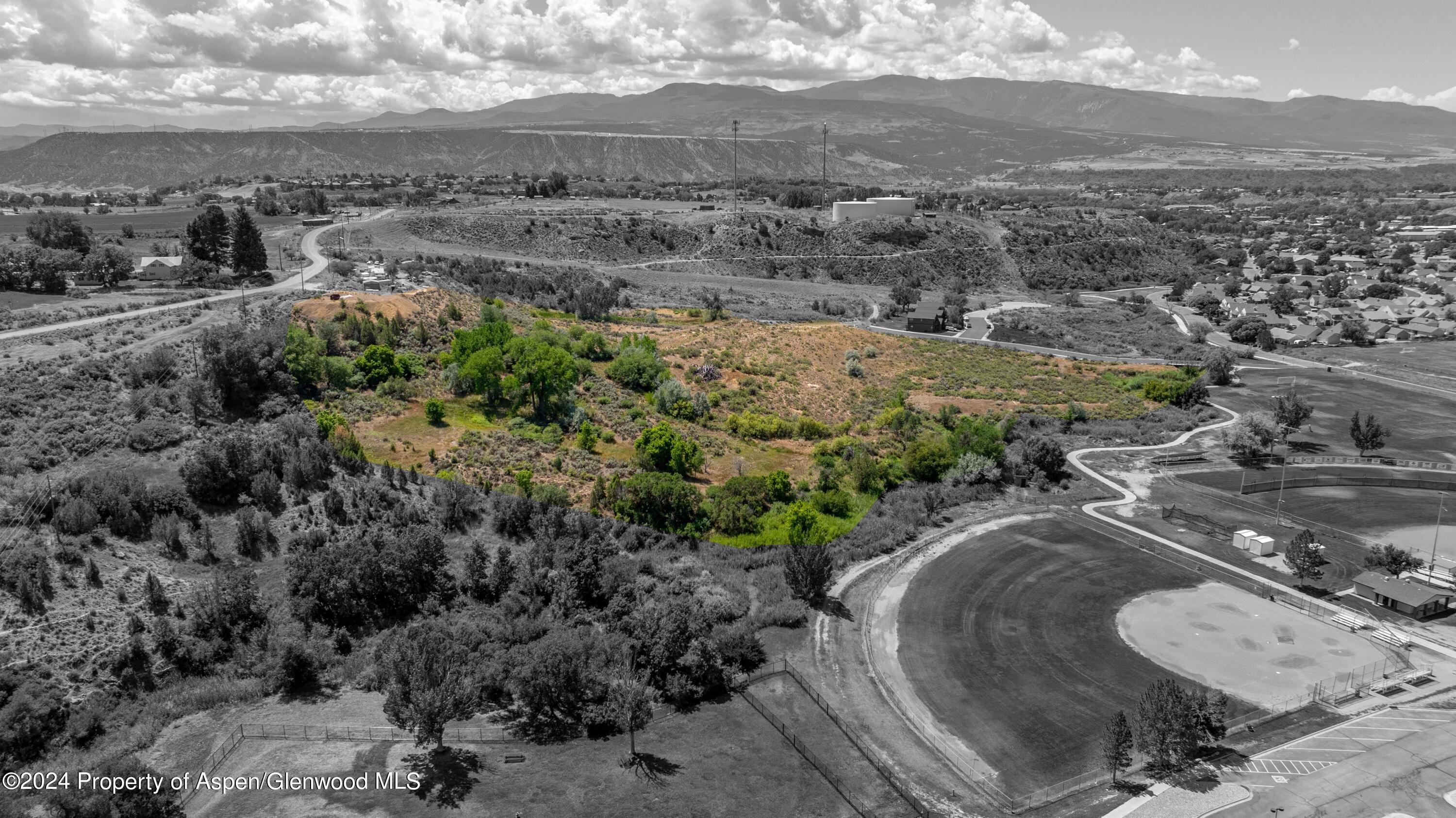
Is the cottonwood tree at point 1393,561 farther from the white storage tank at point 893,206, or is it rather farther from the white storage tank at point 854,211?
the white storage tank at point 893,206

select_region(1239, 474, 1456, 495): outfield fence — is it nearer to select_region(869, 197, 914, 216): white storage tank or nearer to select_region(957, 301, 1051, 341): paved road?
select_region(957, 301, 1051, 341): paved road

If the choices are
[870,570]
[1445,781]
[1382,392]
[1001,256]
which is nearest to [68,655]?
[870,570]

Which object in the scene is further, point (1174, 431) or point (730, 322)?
point (730, 322)

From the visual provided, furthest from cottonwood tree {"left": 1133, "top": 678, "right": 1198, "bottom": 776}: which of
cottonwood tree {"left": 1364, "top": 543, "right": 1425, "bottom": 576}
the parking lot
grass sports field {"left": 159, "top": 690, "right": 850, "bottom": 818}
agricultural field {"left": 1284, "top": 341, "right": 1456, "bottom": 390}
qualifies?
agricultural field {"left": 1284, "top": 341, "right": 1456, "bottom": 390}

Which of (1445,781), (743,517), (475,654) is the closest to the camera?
(1445,781)

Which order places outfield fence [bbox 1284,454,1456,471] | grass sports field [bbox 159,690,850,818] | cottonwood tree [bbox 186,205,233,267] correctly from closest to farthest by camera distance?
grass sports field [bbox 159,690,850,818] < outfield fence [bbox 1284,454,1456,471] < cottonwood tree [bbox 186,205,233,267]

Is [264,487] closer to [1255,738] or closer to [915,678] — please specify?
[915,678]
